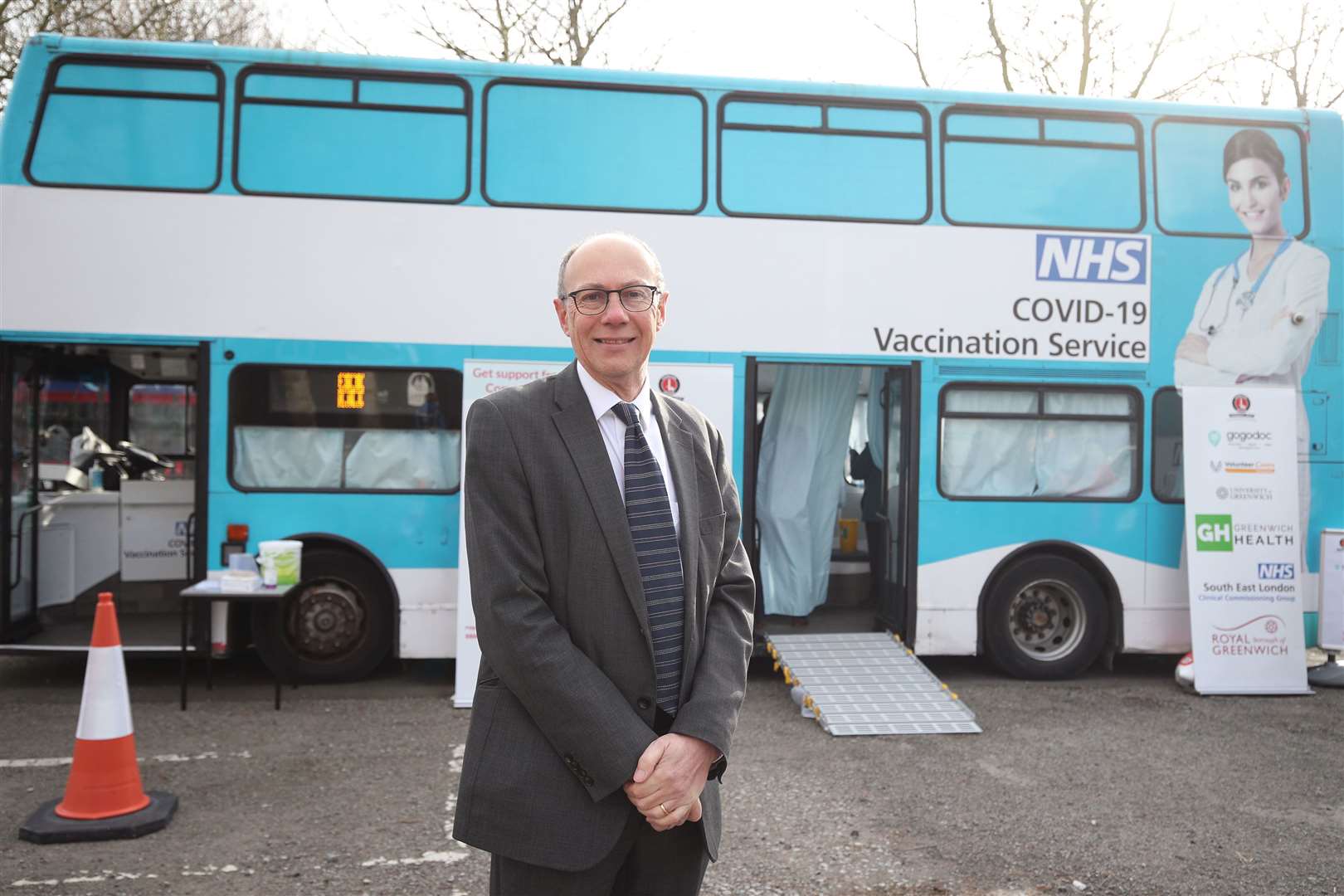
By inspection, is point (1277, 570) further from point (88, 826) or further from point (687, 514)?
point (88, 826)

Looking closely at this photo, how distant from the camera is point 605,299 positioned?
1892 millimetres

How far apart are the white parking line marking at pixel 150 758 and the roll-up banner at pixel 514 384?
130cm

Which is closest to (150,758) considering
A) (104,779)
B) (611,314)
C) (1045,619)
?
(104,779)

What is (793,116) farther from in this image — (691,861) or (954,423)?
(691,861)

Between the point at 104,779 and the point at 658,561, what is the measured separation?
3442 millimetres

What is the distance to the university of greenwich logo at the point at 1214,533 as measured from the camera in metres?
6.65

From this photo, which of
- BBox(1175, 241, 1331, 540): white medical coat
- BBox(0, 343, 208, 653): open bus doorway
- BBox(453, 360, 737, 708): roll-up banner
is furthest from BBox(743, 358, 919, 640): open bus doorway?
BBox(0, 343, 208, 653): open bus doorway

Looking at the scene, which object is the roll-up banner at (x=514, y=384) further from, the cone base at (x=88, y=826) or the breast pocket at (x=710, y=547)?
the breast pocket at (x=710, y=547)

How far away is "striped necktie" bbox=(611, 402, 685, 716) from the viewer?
186 cm

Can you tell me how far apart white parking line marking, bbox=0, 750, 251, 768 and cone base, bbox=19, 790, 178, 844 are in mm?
736

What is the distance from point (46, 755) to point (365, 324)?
286cm

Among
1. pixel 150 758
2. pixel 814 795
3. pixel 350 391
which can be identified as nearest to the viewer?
pixel 814 795

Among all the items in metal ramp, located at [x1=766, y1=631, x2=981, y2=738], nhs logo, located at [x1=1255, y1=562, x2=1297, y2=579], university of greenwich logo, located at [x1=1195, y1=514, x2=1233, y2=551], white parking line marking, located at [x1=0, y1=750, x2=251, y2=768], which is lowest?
white parking line marking, located at [x1=0, y1=750, x2=251, y2=768]

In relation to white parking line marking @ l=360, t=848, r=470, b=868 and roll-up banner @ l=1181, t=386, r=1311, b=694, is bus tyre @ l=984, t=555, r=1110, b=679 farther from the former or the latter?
white parking line marking @ l=360, t=848, r=470, b=868
